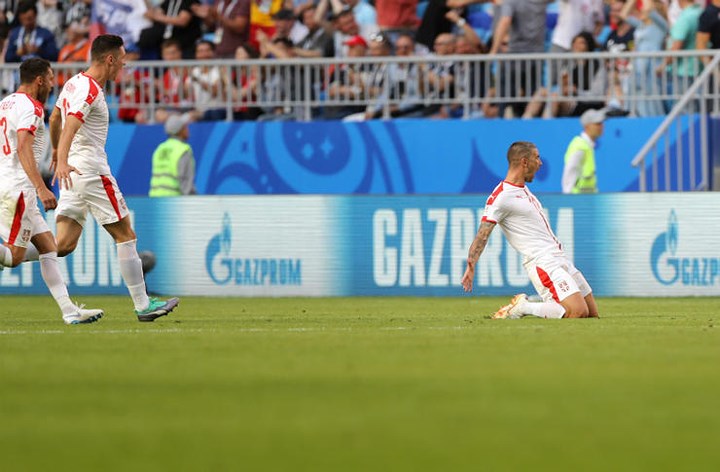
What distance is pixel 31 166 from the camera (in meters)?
12.3

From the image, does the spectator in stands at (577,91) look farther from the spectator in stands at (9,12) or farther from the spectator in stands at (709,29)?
the spectator in stands at (9,12)

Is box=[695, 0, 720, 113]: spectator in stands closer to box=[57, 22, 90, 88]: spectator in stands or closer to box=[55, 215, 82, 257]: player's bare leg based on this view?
box=[57, 22, 90, 88]: spectator in stands

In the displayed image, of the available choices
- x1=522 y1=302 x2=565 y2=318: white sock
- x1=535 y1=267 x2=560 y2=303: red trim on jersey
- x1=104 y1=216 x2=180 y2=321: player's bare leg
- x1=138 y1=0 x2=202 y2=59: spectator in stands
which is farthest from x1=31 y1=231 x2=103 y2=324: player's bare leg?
x1=138 y1=0 x2=202 y2=59: spectator in stands

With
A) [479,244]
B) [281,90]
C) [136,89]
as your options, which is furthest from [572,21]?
[479,244]

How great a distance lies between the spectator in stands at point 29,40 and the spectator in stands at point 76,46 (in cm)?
23

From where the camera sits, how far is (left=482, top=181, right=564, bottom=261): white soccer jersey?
526 inches

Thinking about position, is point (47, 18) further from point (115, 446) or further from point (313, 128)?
point (115, 446)

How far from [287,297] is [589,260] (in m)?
3.56

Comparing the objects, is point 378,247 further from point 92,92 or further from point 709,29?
point 92,92

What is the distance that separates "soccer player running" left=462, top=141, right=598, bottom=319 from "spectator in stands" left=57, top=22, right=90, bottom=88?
434 inches

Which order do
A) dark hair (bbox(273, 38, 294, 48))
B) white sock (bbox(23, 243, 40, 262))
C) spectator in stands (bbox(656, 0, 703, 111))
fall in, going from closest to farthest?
1. white sock (bbox(23, 243, 40, 262))
2. spectator in stands (bbox(656, 0, 703, 111))
3. dark hair (bbox(273, 38, 294, 48))

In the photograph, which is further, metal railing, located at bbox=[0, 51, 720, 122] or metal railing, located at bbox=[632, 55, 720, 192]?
metal railing, located at bbox=[0, 51, 720, 122]

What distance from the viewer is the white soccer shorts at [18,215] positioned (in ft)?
41.7

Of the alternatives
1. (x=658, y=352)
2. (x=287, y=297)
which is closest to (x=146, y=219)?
(x=287, y=297)
